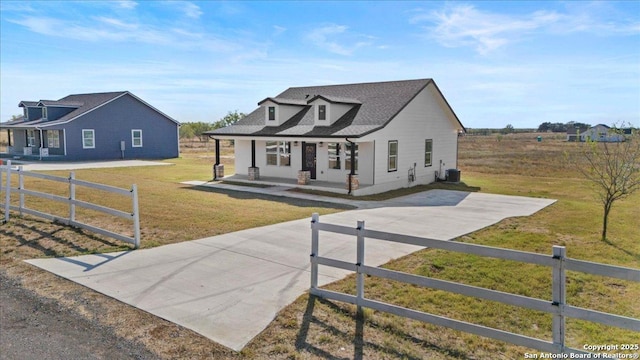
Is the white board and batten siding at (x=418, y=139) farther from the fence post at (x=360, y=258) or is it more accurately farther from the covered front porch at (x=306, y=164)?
the fence post at (x=360, y=258)

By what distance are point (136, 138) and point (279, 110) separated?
2003 cm

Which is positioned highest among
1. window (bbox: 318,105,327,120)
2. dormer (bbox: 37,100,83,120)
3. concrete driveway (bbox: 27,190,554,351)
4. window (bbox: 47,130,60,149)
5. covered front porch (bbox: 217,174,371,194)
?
dormer (bbox: 37,100,83,120)

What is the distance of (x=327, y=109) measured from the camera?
22516 mm

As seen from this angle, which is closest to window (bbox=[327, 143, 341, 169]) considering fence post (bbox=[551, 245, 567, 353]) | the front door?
the front door

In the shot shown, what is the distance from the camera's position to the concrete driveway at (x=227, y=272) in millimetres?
6078

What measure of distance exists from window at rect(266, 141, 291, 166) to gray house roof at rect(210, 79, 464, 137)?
32.2 inches

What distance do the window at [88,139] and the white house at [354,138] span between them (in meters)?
16.5

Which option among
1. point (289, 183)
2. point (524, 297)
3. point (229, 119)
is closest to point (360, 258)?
point (524, 297)

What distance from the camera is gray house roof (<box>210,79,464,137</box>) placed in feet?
69.4

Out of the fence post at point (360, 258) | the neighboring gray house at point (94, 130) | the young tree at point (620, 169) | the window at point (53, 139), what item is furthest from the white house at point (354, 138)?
the window at point (53, 139)

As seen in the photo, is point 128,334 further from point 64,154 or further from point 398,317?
point 64,154

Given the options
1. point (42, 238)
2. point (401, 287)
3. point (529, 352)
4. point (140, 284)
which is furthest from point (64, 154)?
point (529, 352)

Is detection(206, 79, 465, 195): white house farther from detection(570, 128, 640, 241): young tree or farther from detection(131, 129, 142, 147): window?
detection(131, 129, 142, 147): window

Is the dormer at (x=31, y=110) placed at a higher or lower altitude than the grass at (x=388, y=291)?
higher
